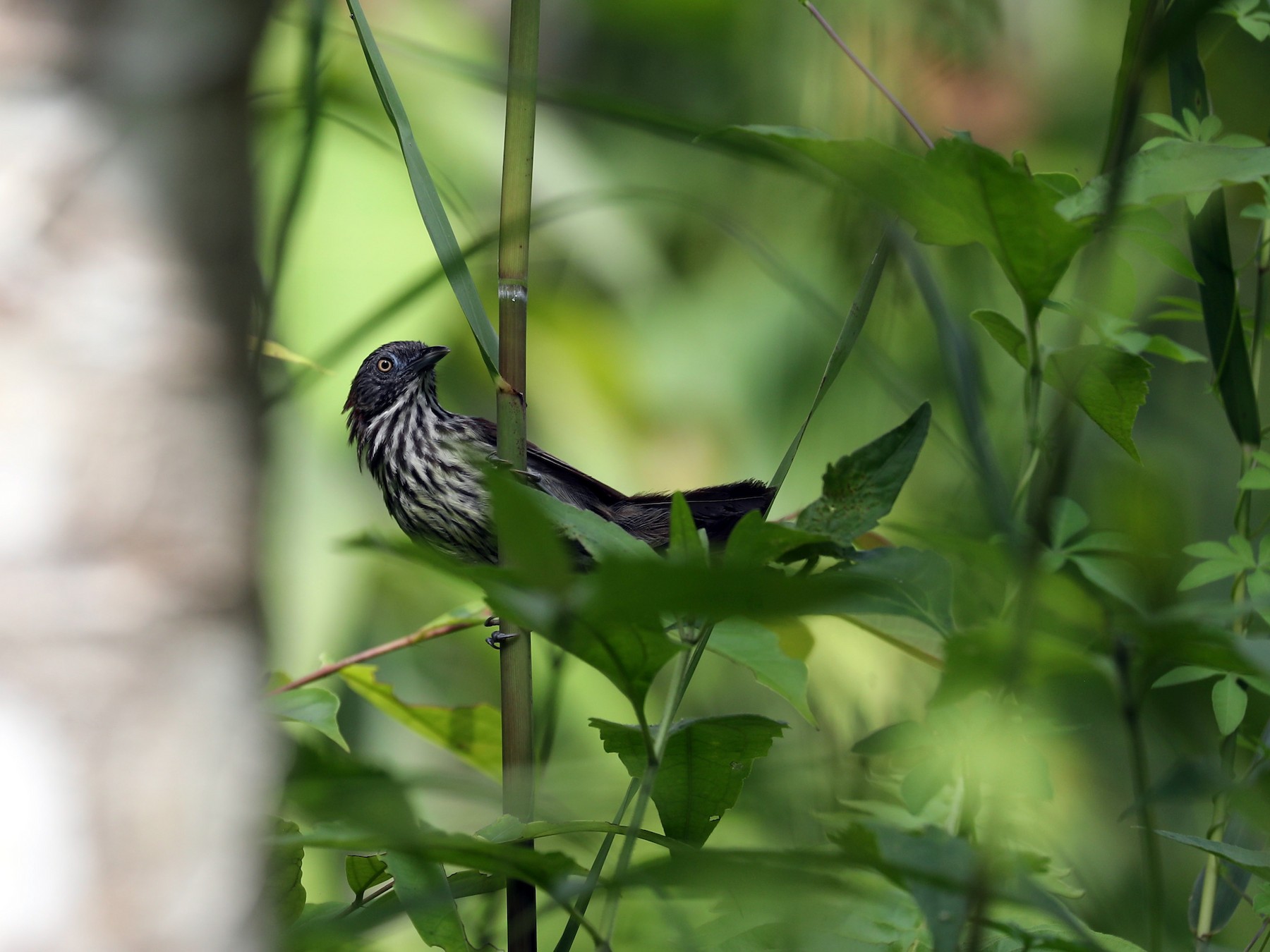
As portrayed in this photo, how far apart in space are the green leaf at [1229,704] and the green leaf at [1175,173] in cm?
29

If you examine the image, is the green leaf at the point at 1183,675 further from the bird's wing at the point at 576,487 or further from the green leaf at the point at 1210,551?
the bird's wing at the point at 576,487

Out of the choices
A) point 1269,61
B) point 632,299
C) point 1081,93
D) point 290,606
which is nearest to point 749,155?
point 1269,61

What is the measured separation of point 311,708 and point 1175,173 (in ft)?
1.92

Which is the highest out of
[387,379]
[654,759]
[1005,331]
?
[387,379]

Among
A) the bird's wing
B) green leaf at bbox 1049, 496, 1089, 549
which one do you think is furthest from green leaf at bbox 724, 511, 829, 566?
the bird's wing

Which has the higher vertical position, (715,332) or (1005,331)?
(715,332)

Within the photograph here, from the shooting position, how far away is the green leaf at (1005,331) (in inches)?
22.5

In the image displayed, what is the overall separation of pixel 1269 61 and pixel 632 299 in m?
1.67

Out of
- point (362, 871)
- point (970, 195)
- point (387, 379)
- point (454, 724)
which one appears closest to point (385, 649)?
→ point (454, 724)

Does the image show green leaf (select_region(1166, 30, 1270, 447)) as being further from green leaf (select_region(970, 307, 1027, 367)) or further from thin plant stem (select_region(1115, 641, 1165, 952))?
thin plant stem (select_region(1115, 641, 1165, 952))

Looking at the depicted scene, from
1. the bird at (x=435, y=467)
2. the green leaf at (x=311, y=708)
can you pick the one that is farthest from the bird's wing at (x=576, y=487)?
the green leaf at (x=311, y=708)

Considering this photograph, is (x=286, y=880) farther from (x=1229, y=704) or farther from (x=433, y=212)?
(x=1229, y=704)

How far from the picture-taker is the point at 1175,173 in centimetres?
52

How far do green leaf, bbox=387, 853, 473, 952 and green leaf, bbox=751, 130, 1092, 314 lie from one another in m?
0.39
